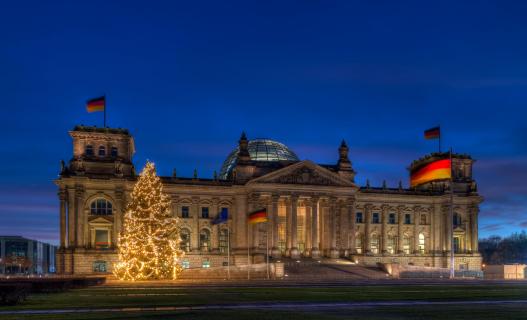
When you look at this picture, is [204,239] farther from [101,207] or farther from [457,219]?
[457,219]

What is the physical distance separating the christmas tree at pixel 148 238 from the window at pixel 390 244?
51536 mm

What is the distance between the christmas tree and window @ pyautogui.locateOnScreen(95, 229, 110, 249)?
828 inches

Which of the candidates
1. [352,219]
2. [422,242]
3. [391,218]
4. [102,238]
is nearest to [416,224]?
[422,242]

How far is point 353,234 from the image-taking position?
352 feet

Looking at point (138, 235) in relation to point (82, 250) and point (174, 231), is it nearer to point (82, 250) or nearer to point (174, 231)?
point (174, 231)

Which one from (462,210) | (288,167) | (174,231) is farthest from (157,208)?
(462,210)

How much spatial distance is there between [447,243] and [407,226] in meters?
8.17

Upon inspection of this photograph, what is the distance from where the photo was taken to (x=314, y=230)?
104 meters

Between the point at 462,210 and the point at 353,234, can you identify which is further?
the point at 462,210

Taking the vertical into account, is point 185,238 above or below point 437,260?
above

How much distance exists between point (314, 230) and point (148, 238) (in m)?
37.9

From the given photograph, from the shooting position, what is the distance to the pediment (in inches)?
4043

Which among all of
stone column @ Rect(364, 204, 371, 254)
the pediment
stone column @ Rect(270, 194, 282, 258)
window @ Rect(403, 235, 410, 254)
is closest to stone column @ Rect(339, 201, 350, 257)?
the pediment

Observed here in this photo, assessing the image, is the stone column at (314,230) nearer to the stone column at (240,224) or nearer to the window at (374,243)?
the stone column at (240,224)
